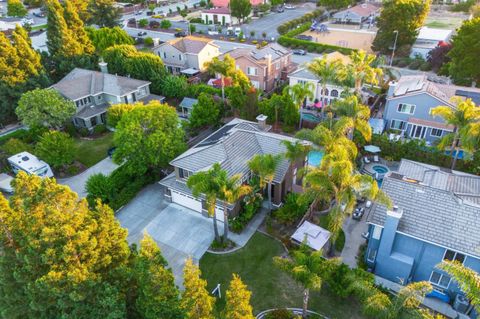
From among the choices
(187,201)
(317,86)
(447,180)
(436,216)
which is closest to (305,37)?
(317,86)

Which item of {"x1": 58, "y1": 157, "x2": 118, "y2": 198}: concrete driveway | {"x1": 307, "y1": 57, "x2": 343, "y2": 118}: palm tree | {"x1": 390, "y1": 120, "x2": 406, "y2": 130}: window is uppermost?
{"x1": 307, "y1": 57, "x2": 343, "y2": 118}: palm tree

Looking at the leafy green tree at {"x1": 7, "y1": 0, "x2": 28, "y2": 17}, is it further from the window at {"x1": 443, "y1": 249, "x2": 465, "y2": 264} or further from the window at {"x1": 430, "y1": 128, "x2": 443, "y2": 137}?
the window at {"x1": 443, "y1": 249, "x2": 465, "y2": 264}

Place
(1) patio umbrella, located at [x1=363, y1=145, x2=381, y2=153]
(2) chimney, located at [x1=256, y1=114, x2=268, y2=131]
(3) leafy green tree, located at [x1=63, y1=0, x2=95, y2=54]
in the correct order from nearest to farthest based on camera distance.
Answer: (2) chimney, located at [x1=256, y1=114, x2=268, y2=131] → (1) patio umbrella, located at [x1=363, y1=145, x2=381, y2=153] → (3) leafy green tree, located at [x1=63, y1=0, x2=95, y2=54]

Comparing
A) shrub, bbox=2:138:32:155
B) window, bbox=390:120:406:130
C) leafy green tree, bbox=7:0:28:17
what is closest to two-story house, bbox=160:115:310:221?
window, bbox=390:120:406:130

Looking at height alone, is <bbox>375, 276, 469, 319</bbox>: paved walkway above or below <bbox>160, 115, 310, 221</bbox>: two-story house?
below

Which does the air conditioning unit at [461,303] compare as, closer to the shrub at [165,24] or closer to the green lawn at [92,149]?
the green lawn at [92,149]

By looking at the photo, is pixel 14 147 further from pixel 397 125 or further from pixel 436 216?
pixel 397 125
